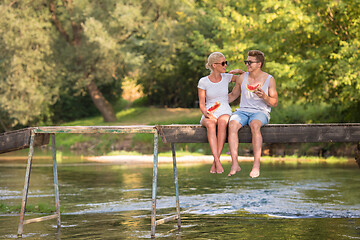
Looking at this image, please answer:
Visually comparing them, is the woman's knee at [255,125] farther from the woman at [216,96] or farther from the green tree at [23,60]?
the green tree at [23,60]

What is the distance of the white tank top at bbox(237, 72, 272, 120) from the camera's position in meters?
10.3

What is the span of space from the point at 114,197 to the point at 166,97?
140 feet

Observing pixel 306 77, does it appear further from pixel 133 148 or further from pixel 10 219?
pixel 10 219

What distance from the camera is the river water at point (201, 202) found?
10900 mm

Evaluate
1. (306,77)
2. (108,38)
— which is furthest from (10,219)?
(108,38)

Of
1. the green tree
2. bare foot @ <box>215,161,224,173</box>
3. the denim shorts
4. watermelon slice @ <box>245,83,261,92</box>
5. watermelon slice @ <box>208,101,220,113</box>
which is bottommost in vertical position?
bare foot @ <box>215,161,224,173</box>

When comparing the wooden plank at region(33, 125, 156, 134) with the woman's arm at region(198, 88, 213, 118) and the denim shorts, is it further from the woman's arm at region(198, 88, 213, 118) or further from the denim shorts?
the denim shorts

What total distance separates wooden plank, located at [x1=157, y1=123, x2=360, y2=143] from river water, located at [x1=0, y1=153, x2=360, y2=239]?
61.1 inches

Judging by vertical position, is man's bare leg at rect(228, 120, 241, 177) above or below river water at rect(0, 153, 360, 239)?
above

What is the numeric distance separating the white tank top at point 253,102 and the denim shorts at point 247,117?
0.37ft

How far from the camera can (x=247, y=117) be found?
10133 millimetres

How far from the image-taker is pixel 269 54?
32844 millimetres

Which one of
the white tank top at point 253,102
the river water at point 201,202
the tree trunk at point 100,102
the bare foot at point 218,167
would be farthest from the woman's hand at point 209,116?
the tree trunk at point 100,102

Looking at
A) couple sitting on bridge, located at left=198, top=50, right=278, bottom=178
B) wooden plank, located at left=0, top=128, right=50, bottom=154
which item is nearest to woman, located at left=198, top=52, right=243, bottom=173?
couple sitting on bridge, located at left=198, top=50, right=278, bottom=178
